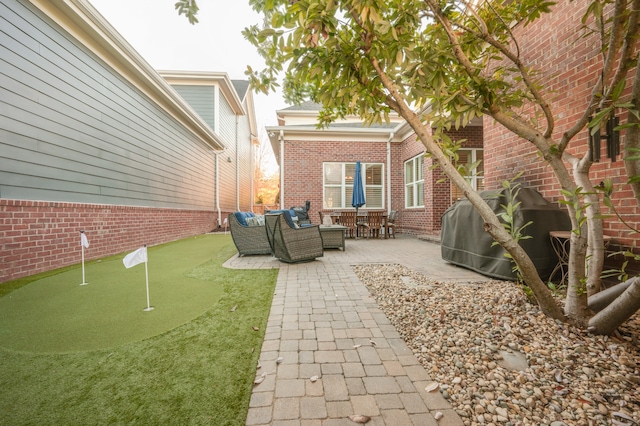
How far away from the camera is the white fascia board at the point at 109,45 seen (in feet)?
14.5

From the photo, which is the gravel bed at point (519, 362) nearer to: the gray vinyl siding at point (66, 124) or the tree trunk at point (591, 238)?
the tree trunk at point (591, 238)

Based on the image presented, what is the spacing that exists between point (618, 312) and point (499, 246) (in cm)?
183

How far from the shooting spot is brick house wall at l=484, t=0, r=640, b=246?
106 inches

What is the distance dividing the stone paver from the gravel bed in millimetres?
149

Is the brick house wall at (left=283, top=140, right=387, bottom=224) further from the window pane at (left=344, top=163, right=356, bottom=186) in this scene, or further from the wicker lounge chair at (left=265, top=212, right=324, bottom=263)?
the wicker lounge chair at (left=265, top=212, right=324, bottom=263)

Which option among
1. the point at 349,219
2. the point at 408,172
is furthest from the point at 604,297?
the point at 408,172

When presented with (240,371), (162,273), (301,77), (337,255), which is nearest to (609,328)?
(240,371)

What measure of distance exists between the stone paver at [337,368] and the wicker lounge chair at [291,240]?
1.48 m

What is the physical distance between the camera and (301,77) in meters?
1.96

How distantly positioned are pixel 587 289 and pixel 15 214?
6112 millimetres

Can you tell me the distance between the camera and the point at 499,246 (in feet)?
11.5

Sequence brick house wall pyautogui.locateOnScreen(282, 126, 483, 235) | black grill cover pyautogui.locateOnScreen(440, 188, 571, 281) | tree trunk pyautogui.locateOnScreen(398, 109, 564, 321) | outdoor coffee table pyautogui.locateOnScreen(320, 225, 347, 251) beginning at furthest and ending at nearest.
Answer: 1. brick house wall pyautogui.locateOnScreen(282, 126, 483, 235)
2. outdoor coffee table pyautogui.locateOnScreen(320, 225, 347, 251)
3. black grill cover pyautogui.locateOnScreen(440, 188, 571, 281)
4. tree trunk pyautogui.locateOnScreen(398, 109, 564, 321)

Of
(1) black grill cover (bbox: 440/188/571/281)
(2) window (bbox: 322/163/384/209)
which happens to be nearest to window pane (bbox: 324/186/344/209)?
(2) window (bbox: 322/163/384/209)

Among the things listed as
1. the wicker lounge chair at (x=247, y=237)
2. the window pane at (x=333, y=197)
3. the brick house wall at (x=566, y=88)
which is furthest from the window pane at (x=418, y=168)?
the wicker lounge chair at (x=247, y=237)
